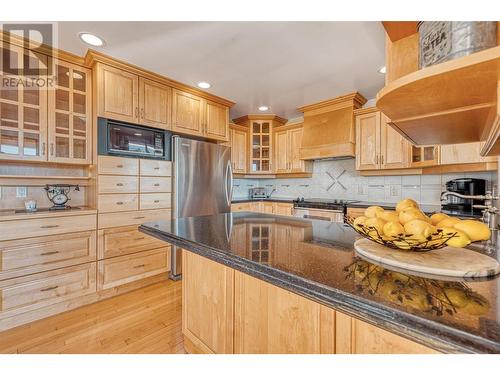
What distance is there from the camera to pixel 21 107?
2127mm

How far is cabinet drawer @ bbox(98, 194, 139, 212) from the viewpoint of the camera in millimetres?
2401

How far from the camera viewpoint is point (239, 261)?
786 mm

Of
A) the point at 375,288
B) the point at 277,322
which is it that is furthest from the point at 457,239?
the point at 277,322

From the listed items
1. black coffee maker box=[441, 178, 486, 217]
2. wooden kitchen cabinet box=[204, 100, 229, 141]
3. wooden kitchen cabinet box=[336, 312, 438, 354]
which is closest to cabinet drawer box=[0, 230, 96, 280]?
wooden kitchen cabinet box=[204, 100, 229, 141]

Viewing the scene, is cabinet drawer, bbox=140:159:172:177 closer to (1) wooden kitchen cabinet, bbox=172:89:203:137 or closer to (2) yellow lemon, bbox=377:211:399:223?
(1) wooden kitchen cabinet, bbox=172:89:203:137

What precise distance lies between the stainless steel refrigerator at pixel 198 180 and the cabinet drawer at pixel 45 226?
890 millimetres

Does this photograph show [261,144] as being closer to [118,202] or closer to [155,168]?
[155,168]

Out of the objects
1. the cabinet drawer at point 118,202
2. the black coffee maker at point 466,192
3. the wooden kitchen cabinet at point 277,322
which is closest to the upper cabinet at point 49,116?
the cabinet drawer at point 118,202

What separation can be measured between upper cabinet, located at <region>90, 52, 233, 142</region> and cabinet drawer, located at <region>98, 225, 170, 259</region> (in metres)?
1.15

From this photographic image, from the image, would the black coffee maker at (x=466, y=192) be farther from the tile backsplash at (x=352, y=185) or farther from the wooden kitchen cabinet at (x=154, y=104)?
the wooden kitchen cabinet at (x=154, y=104)

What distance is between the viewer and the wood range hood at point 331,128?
3314 millimetres

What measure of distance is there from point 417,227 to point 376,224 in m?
0.11
